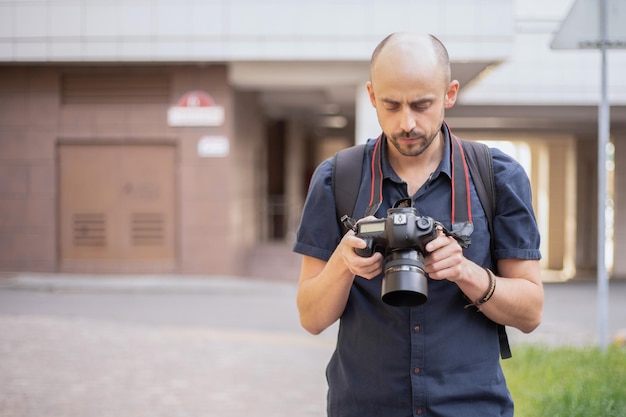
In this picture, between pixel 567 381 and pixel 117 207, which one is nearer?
pixel 567 381

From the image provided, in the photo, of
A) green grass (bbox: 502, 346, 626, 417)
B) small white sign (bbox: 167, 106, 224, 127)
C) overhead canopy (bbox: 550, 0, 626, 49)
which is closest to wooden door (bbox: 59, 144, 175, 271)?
small white sign (bbox: 167, 106, 224, 127)

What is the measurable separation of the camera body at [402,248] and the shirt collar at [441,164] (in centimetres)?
23

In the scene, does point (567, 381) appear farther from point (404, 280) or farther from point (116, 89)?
point (116, 89)

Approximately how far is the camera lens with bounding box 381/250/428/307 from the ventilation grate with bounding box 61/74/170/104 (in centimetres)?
1510

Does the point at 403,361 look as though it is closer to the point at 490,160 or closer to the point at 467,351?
the point at 467,351

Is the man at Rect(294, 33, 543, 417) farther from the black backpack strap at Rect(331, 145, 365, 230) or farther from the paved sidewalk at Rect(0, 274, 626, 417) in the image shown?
the paved sidewalk at Rect(0, 274, 626, 417)

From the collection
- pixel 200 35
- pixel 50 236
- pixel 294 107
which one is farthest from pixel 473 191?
pixel 294 107

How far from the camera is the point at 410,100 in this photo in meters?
2.00

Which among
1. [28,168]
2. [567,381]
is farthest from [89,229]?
[567,381]

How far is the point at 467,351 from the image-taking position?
2.12 metres

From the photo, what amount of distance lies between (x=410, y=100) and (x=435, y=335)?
0.54 m

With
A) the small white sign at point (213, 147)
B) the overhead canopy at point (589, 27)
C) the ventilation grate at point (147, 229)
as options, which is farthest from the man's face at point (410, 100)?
the ventilation grate at point (147, 229)

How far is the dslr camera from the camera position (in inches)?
73.0

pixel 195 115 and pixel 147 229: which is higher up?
pixel 195 115
